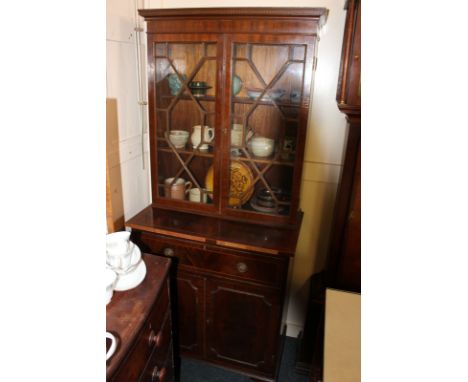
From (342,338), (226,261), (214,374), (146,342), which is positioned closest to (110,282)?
(146,342)

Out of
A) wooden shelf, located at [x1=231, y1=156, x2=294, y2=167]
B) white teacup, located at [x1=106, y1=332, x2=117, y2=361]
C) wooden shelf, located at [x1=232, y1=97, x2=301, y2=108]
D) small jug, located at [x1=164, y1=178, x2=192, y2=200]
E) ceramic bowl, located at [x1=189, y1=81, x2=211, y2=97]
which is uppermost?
ceramic bowl, located at [x1=189, y1=81, x2=211, y2=97]

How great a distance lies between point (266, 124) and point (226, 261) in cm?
57

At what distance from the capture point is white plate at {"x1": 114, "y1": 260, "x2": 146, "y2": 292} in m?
0.81

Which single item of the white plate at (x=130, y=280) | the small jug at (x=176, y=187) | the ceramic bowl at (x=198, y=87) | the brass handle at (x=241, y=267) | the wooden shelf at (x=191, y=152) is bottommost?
the brass handle at (x=241, y=267)

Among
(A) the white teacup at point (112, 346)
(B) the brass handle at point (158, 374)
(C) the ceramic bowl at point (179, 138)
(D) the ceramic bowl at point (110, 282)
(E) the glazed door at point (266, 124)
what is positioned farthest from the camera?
(C) the ceramic bowl at point (179, 138)

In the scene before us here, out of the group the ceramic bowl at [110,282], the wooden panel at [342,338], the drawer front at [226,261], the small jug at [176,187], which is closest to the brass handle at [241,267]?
the drawer front at [226,261]

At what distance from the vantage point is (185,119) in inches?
53.6

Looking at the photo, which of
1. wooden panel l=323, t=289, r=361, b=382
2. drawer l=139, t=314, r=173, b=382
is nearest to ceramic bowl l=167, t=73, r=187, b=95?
drawer l=139, t=314, r=173, b=382

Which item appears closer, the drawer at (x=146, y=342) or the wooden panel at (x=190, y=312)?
the drawer at (x=146, y=342)

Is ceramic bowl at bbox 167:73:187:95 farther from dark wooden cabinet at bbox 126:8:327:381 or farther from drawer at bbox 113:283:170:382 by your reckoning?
drawer at bbox 113:283:170:382

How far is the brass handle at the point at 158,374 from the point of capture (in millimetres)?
863

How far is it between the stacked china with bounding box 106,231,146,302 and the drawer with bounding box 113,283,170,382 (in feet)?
0.31

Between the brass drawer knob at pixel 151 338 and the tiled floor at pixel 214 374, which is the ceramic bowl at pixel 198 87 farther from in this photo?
the tiled floor at pixel 214 374
